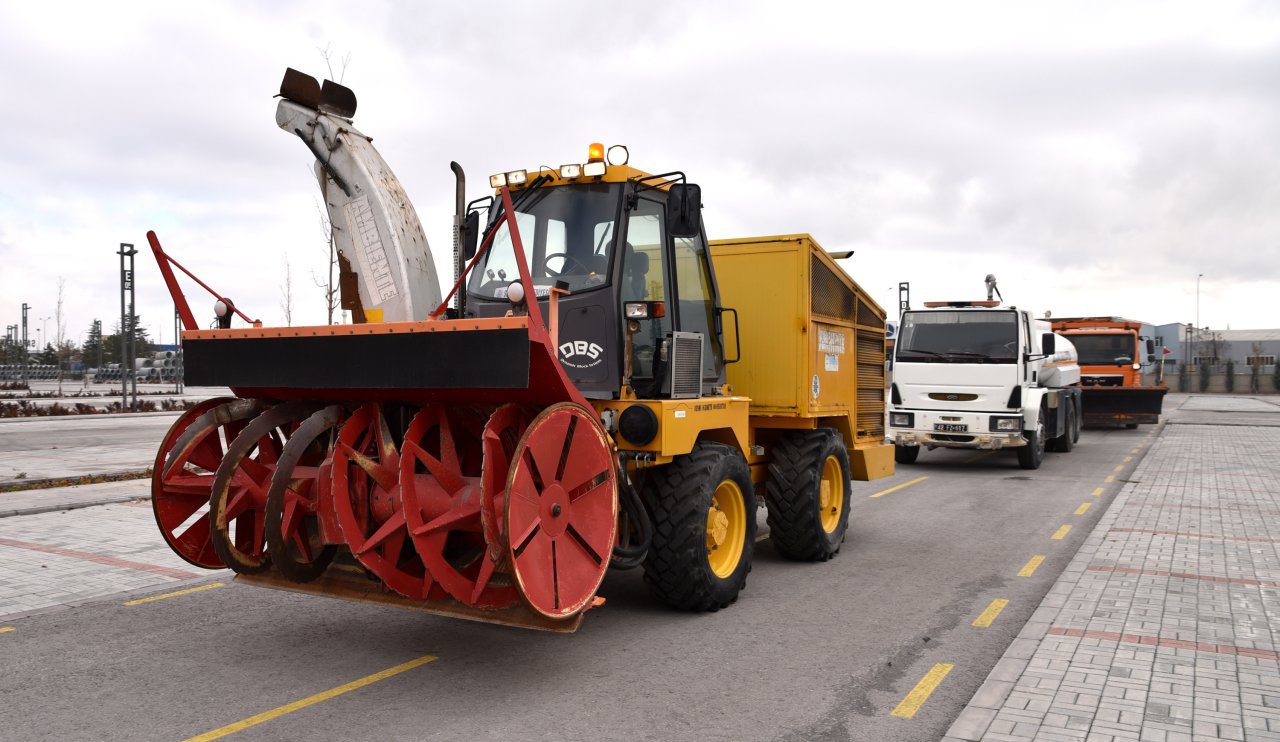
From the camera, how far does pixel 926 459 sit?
1784 cm

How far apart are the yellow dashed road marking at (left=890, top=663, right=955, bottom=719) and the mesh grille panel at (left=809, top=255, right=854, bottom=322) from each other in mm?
3402

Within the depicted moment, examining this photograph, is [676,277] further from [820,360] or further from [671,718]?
[671,718]

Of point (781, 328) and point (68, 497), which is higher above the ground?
point (781, 328)

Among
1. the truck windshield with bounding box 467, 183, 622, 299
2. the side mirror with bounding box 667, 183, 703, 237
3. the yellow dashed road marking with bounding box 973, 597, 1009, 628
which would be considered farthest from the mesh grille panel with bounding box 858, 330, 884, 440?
the truck windshield with bounding box 467, 183, 622, 299

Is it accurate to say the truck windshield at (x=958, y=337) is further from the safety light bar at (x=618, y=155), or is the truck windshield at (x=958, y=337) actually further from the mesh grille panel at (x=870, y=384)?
the safety light bar at (x=618, y=155)

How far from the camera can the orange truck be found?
2372 centimetres

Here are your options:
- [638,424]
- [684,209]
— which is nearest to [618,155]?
[684,209]

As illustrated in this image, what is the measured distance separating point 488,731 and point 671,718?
876 millimetres

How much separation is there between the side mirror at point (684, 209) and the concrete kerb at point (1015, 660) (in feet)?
10.2

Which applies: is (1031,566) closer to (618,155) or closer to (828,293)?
(828,293)

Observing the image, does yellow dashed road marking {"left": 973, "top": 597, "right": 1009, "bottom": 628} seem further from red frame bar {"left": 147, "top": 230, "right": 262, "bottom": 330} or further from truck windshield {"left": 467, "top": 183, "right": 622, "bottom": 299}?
red frame bar {"left": 147, "top": 230, "right": 262, "bottom": 330}

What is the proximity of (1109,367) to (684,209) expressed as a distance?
21875 millimetres

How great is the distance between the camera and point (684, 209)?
6.02 meters

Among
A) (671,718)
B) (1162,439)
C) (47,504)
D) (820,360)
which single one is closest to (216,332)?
(671,718)
